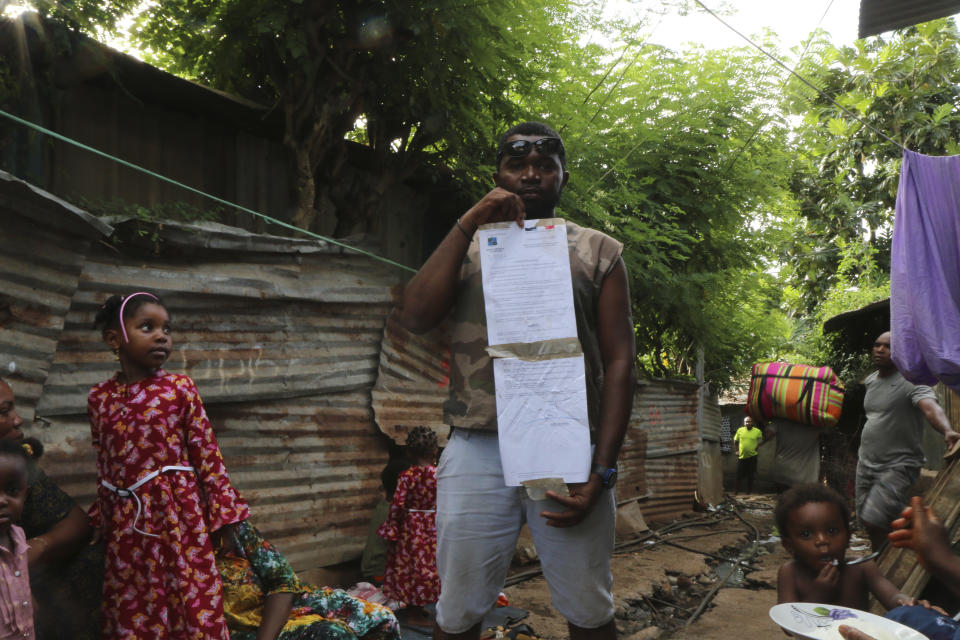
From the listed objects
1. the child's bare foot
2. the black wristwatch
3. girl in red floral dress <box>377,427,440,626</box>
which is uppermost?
the black wristwatch

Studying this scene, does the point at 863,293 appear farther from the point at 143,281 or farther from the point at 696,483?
the point at 143,281

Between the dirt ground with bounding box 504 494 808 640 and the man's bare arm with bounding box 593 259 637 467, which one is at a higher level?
the man's bare arm with bounding box 593 259 637 467

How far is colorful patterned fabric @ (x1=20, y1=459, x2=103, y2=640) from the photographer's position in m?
2.67

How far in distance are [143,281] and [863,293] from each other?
1337 centimetres

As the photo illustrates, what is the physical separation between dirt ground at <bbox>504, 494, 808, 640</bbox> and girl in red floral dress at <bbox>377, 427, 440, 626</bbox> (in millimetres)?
793

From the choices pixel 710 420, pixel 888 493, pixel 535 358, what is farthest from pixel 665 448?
pixel 535 358

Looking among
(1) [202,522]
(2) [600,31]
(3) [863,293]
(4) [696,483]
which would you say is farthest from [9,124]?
(3) [863,293]

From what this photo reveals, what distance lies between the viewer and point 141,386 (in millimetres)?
2758

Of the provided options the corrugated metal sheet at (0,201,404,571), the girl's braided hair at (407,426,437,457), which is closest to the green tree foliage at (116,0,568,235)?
the corrugated metal sheet at (0,201,404,571)

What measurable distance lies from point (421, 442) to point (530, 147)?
3594 millimetres

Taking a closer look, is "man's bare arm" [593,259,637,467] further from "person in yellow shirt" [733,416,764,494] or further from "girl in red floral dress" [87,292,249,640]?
"person in yellow shirt" [733,416,764,494]

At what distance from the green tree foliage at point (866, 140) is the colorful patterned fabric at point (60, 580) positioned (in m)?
13.4

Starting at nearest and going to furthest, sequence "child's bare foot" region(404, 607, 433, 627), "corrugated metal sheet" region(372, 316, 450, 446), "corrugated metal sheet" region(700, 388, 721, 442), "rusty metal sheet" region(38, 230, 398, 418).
A: 1. "rusty metal sheet" region(38, 230, 398, 418)
2. "child's bare foot" region(404, 607, 433, 627)
3. "corrugated metal sheet" region(372, 316, 450, 446)
4. "corrugated metal sheet" region(700, 388, 721, 442)

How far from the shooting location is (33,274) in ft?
11.9
